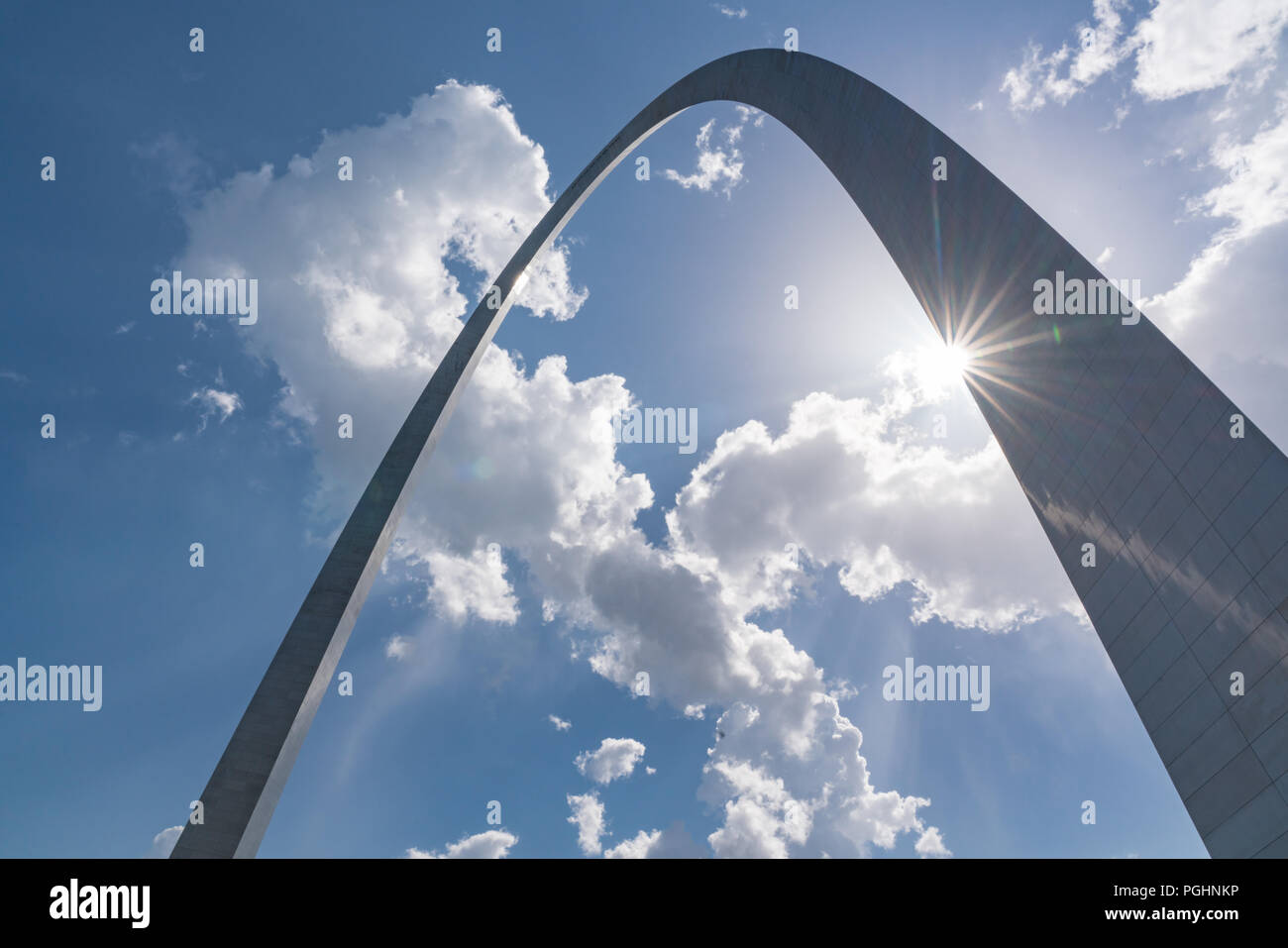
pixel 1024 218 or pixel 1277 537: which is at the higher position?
pixel 1024 218
